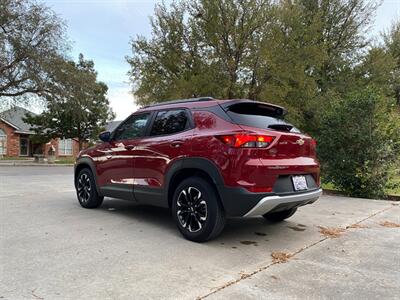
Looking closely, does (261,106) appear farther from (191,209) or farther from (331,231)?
(331,231)

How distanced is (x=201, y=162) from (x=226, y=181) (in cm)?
43

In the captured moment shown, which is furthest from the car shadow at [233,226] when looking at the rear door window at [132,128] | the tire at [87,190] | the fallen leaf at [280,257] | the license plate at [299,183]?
the rear door window at [132,128]

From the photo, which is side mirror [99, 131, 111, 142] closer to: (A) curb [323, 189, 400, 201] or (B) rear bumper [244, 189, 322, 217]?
(B) rear bumper [244, 189, 322, 217]

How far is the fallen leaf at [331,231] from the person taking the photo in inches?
198

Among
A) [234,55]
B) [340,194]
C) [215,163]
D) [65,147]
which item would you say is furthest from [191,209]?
[65,147]

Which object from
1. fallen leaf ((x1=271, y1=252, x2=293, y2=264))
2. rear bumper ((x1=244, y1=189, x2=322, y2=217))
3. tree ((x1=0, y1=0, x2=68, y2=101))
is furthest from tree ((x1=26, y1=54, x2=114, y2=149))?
fallen leaf ((x1=271, y1=252, x2=293, y2=264))

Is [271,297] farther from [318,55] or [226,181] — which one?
[318,55]

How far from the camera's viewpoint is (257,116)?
4574 mm

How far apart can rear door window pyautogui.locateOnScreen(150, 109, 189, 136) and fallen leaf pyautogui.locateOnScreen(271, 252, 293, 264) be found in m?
1.95

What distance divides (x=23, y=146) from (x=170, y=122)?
3542 centimetres

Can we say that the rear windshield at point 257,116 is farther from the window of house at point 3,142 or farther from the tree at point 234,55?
the window of house at point 3,142

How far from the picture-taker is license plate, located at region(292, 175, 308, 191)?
4438mm

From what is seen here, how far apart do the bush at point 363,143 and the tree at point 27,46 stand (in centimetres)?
1996

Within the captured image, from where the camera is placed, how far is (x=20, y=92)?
79.5 feet
